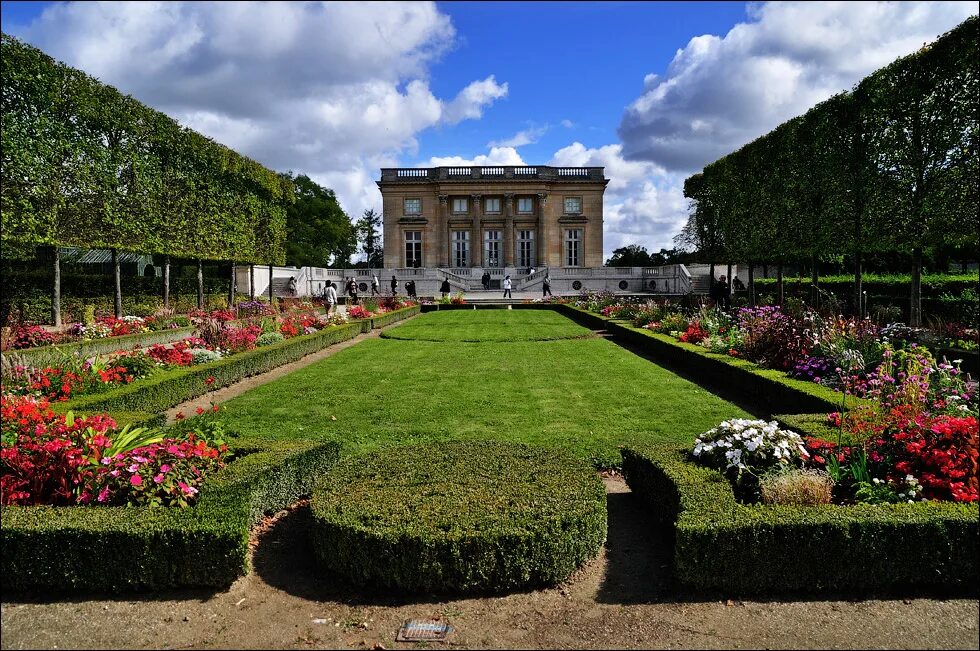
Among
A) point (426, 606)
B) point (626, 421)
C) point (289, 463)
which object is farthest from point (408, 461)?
point (626, 421)

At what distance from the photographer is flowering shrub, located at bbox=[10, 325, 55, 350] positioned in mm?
12445

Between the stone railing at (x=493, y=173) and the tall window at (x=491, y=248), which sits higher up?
the stone railing at (x=493, y=173)

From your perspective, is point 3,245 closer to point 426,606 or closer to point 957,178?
point 426,606

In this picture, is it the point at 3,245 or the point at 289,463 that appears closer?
the point at 289,463

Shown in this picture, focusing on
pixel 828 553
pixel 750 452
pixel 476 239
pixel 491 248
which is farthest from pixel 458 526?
pixel 491 248

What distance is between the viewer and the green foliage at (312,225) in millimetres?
51406

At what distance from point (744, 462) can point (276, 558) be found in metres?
3.35

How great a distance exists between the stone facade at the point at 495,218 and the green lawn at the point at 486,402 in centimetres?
3976

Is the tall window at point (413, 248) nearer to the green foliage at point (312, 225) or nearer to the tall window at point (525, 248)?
the green foliage at point (312, 225)

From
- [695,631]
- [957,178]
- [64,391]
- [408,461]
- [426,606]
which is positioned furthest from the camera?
[957,178]

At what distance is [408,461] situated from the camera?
16.6 feet

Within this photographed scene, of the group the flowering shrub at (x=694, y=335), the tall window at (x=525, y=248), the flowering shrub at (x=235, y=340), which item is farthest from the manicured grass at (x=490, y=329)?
the tall window at (x=525, y=248)

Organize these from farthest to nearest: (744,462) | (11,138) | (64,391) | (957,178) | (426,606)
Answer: (11,138), (957,178), (64,391), (744,462), (426,606)

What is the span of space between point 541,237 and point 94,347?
142 feet
